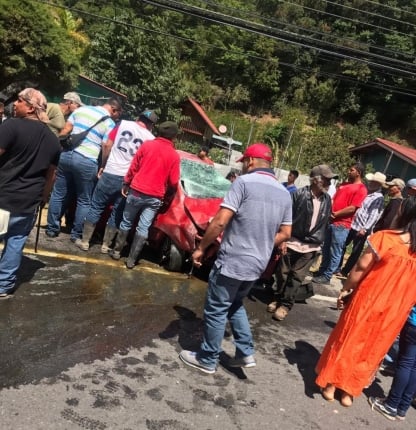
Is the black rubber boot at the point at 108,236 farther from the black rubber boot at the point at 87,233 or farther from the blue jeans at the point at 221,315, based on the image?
the blue jeans at the point at 221,315

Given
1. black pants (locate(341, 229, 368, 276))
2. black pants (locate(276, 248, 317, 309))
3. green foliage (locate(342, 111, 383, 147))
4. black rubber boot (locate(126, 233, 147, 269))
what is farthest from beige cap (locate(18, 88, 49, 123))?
green foliage (locate(342, 111, 383, 147))

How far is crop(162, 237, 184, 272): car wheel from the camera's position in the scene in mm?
5801

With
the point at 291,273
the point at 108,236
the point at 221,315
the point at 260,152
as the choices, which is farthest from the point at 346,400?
the point at 108,236

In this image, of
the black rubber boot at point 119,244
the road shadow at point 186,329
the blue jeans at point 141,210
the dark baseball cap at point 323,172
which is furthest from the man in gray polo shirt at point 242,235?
the black rubber boot at point 119,244

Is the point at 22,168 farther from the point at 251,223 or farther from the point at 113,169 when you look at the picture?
the point at 251,223

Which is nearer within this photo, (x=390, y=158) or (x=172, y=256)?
(x=172, y=256)

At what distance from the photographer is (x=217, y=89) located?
46094mm

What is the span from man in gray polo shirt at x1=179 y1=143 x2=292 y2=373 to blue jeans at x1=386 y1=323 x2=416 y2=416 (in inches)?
48.5

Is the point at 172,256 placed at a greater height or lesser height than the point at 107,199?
lesser

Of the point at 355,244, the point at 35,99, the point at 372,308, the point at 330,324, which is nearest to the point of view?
the point at 372,308

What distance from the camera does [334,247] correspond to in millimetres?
7172

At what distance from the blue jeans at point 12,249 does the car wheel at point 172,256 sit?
2092mm

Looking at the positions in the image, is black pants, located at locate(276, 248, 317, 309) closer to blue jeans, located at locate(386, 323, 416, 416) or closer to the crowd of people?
the crowd of people

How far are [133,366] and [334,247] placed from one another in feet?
14.8
